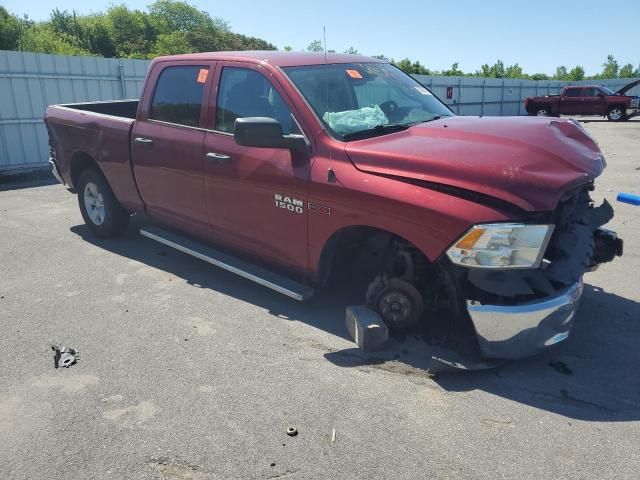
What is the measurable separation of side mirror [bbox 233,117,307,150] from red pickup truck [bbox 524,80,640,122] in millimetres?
27091

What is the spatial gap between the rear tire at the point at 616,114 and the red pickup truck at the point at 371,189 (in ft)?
86.9

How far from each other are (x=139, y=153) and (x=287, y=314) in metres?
2.26

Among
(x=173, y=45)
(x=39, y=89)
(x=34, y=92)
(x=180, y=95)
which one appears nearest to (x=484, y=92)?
(x=39, y=89)

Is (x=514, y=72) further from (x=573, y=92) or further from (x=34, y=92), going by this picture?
(x=34, y=92)

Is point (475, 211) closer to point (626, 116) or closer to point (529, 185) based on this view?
point (529, 185)

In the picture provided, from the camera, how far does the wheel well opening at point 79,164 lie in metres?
6.24

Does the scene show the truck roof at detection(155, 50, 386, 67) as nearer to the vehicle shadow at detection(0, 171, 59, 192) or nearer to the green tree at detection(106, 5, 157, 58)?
the vehicle shadow at detection(0, 171, 59, 192)

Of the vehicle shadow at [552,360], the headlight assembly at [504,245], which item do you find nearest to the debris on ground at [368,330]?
the vehicle shadow at [552,360]

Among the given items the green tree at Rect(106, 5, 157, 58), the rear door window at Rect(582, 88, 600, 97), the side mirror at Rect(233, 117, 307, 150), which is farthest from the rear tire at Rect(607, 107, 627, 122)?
the green tree at Rect(106, 5, 157, 58)

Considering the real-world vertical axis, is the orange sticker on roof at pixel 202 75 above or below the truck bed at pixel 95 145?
above

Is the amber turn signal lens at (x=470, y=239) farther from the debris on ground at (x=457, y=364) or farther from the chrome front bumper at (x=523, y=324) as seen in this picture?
the debris on ground at (x=457, y=364)

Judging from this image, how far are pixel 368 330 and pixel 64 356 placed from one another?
83.7 inches

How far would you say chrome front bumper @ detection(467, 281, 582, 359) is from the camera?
315 centimetres

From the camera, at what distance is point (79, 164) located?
6371mm
